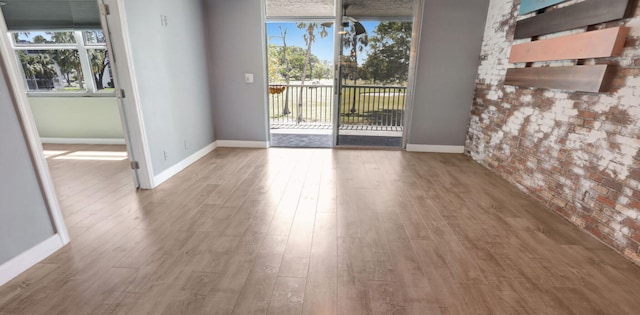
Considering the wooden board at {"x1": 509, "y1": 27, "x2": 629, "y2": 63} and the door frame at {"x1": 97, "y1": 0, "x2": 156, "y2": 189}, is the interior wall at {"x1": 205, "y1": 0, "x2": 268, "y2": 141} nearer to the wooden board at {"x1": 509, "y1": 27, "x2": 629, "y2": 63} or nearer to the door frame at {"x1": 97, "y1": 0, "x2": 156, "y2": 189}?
the door frame at {"x1": 97, "y1": 0, "x2": 156, "y2": 189}

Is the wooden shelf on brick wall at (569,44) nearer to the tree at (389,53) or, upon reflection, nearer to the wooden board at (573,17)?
the wooden board at (573,17)

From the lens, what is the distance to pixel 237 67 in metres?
4.46

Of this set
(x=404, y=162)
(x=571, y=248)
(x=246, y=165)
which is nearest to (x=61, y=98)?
(x=246, y=165)

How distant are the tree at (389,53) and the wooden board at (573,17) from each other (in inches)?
60.0

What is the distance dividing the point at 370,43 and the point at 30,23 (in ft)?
17.2

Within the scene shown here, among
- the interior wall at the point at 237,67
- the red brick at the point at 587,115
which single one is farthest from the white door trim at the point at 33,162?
the red brick at the point at 587,115

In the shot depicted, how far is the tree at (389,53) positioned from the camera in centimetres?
433

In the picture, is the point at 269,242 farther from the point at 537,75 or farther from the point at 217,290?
the point at 537,75

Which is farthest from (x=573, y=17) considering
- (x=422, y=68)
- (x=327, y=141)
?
(x=327, y=141)

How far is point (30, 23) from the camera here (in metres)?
4.36

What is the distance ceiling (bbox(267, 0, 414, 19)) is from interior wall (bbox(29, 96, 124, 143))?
10.4 feet

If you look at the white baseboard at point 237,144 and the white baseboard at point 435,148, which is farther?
the white baseboard at point 237,144

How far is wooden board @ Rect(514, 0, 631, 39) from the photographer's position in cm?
209

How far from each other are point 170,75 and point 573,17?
4.10 m
